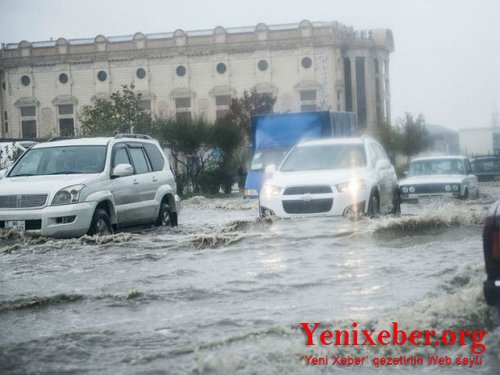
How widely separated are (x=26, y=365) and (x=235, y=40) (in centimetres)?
8257

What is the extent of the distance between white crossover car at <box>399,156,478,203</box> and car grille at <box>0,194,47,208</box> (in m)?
12.0

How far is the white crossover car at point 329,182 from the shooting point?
47.7 ft

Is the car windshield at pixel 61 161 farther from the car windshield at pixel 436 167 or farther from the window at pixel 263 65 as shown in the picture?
the window at pixel 263 65

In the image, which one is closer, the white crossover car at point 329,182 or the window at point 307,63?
the white crossover car at point 329,182

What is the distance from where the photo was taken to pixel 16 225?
12891 millimetres

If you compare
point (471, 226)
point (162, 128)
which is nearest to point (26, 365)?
point (471, 226)

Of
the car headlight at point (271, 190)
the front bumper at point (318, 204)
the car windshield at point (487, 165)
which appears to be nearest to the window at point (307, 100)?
the car windshield at point (487, 165)

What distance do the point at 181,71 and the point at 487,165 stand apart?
52360 millimetres

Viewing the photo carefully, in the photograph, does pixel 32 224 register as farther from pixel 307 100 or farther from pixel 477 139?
pixel 477 139

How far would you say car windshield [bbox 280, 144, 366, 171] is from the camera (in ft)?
52.1

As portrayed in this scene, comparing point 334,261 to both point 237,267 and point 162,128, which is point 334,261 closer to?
point 237,267

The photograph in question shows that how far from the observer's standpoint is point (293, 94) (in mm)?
85875

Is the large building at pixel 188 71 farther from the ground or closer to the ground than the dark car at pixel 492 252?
farther from the ground

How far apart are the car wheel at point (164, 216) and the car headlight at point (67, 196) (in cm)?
280
